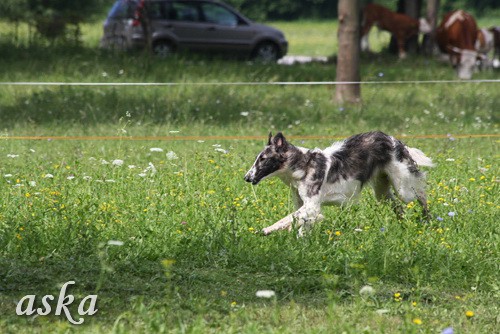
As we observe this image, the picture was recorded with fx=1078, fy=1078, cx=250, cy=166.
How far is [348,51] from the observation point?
50.7 ft

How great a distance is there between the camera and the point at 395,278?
6.97 meters

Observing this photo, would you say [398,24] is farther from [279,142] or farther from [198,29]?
[279,142]

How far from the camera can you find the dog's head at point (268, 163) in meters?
7.70

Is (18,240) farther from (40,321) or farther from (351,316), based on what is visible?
(351,316)

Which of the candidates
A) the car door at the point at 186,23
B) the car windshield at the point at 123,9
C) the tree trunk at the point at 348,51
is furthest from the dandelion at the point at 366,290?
the car door at the point at 186,23

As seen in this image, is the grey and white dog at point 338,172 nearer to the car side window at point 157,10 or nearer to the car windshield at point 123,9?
the car windshield at point 123,9

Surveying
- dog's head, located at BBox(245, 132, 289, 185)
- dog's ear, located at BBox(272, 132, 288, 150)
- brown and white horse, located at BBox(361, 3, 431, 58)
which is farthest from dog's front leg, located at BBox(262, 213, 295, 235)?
brown and white horse, located at BBox(361, 3, 431, 58)

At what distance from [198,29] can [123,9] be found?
1873 millimetres

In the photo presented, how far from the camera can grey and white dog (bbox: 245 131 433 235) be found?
771 cm

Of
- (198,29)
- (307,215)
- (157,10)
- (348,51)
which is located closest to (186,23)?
(198,29)

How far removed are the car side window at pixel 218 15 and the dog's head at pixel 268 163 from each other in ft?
51.8

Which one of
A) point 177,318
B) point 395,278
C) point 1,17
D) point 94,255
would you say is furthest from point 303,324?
point 1,17

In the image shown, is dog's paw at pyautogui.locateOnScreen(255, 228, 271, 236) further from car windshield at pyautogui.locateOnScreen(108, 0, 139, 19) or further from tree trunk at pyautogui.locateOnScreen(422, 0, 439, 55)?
tree trunk at pyautogui.locateOnScreen(422, 0, 439, 55)

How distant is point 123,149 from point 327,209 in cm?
347
